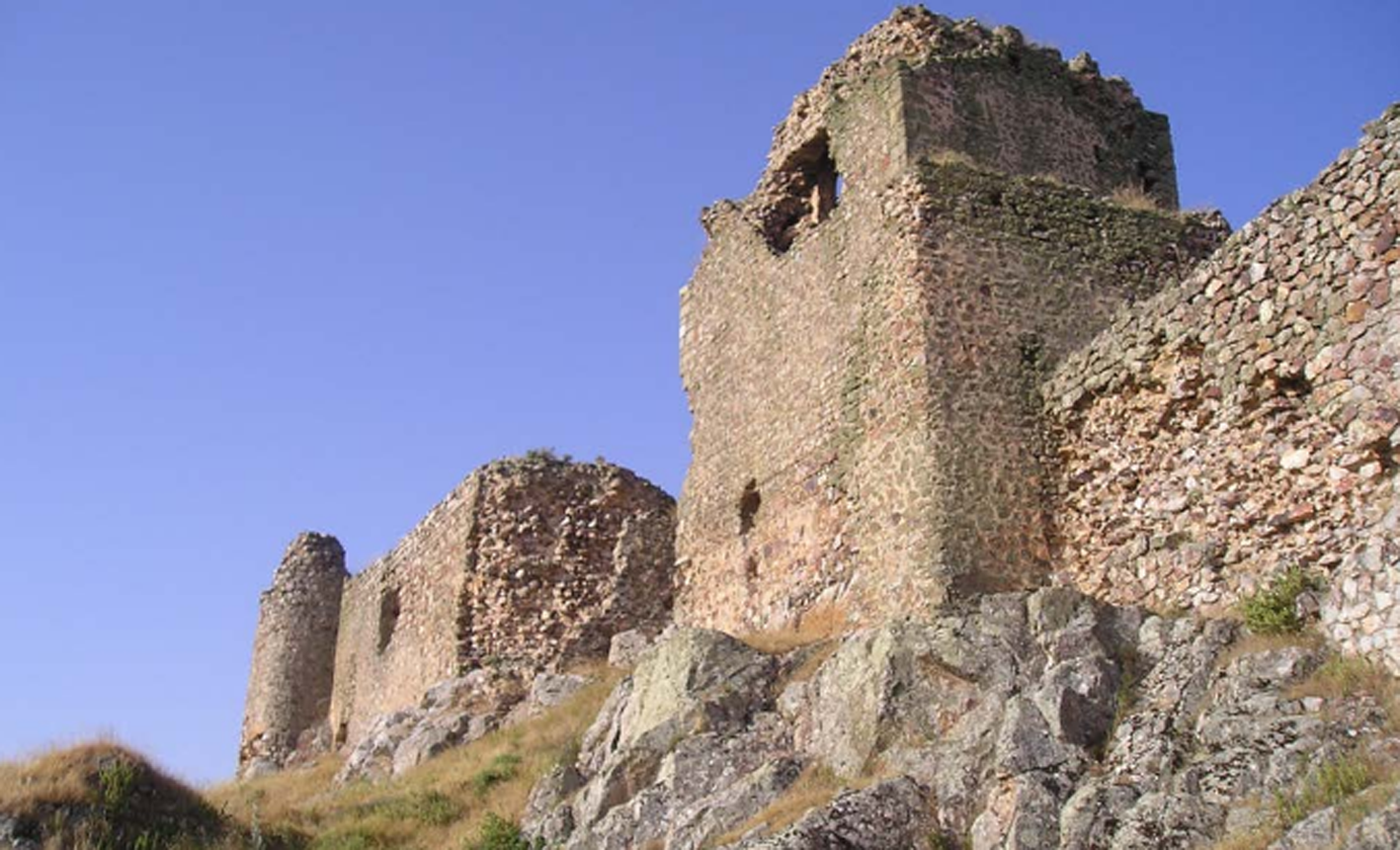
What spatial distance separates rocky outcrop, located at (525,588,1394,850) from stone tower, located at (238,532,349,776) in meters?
16.8

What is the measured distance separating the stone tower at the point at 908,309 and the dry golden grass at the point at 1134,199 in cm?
4

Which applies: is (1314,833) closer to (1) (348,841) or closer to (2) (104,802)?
(1) (348,841)

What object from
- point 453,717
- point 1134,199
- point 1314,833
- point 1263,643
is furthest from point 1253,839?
point 453,717

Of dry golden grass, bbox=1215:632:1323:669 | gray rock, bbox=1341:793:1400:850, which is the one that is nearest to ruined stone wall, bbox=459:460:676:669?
dry golden grass, bbox=1215:632:1323:669

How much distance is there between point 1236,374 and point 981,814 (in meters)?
4.57

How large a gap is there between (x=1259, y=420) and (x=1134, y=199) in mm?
5428

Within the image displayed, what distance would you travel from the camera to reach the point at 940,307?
15.1 m

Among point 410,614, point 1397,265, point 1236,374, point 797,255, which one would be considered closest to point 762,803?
point 1236,374

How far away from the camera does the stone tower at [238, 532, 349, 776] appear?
98.6 feet

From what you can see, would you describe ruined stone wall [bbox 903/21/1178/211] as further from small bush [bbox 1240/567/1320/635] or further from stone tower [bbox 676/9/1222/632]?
small bush [bbox 1240/567/1320/635]

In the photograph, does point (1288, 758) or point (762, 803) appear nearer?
point (1288, 758)

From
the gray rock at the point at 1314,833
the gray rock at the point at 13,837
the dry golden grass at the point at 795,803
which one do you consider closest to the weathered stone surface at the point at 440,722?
the gray rock at the point at 13,837

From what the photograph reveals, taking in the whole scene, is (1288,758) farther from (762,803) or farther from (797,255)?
(797,255)

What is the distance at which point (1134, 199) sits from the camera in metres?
17.2
